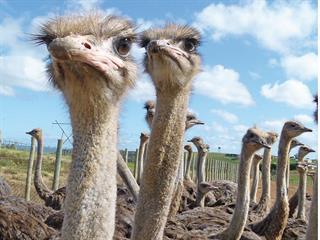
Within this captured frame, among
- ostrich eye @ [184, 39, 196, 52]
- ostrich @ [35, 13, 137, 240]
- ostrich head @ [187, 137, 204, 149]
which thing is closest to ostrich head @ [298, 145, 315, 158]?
ostrich head @ [187, 137, 204, 149]

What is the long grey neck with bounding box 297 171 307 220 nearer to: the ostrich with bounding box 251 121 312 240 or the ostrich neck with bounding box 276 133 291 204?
the ostrich with bounding box 251 121 312 240

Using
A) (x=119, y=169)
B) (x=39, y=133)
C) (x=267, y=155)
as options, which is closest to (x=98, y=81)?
(x=119, y=169)

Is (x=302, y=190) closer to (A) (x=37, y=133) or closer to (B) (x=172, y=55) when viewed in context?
(A) (x=37, y=133)

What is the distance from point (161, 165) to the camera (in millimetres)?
3270

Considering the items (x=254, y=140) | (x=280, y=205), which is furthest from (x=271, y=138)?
(x=254, y=140)

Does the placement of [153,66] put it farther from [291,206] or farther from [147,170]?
[291,206]

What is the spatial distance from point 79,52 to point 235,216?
10.5 ft

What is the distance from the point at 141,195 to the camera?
3.21 metres

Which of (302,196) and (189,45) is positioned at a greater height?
(189,45)

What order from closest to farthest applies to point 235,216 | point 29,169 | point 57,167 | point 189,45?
point 189,45
point 235,216
point 29,169
point 57,167

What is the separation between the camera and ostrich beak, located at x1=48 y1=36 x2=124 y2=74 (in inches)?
88.5

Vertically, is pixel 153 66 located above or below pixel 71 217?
above

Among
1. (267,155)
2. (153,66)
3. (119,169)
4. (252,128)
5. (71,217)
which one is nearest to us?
(71,217)

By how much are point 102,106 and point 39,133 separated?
835cm
